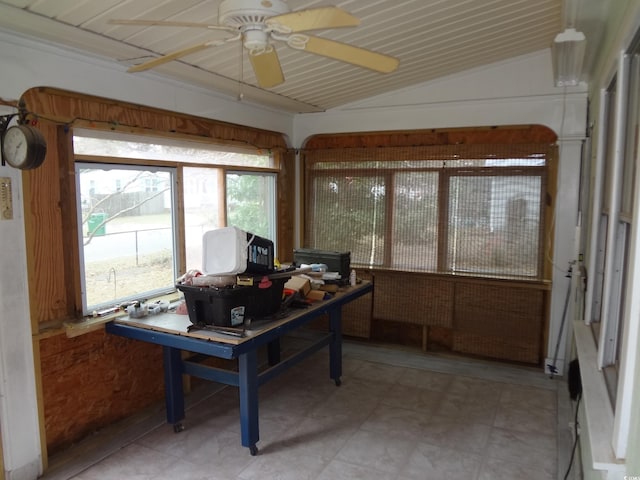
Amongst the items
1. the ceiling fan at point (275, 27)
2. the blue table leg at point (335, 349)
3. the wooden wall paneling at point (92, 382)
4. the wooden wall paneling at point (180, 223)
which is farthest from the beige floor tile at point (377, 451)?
the ceiling fan at point (275, 27)

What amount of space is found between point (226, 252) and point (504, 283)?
2.82 metres

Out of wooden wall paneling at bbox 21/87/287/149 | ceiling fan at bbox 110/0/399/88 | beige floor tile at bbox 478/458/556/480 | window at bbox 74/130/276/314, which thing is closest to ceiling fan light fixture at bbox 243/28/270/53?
ceiling fan at bbox 110/0/399/88

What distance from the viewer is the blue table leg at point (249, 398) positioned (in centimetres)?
288

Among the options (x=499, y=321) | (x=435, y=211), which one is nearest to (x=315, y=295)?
(x=435, y=211)

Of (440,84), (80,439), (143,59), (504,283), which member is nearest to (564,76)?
(440,84)

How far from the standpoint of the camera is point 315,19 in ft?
5.60

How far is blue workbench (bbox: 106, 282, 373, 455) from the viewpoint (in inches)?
105

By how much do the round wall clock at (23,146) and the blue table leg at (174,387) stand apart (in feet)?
4.88

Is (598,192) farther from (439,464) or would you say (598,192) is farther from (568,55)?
(439,464)

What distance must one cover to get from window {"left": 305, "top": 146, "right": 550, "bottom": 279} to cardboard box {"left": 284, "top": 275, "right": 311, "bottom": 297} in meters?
1.46

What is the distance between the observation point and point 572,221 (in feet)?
13.5

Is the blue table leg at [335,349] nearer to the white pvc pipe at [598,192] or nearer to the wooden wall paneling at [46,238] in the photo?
the white pvc pipe at [598,192]

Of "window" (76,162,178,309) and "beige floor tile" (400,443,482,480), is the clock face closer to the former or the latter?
"window" (76,162,178,309)

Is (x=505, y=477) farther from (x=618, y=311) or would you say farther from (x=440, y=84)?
(x=440, y=84)
